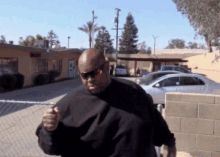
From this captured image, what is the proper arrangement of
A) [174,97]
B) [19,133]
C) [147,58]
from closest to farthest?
[174,97] → [19,133] → [147,58]

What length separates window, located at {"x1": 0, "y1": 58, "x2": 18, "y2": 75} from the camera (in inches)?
554

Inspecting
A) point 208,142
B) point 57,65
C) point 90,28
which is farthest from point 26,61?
point 90,28

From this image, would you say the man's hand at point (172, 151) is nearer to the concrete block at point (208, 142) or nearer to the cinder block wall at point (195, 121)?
the cinder block wall at point (195, 121)

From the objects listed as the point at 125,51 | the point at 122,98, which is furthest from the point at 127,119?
the point at 125,51

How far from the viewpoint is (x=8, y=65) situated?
579 inches

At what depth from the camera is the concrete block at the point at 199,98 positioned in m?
4.09

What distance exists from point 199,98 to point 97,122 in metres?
2.97

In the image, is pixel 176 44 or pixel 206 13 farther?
pixel 176 44

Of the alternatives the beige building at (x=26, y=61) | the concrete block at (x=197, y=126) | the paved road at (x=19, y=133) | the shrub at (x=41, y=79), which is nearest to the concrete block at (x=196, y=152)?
the concrete block at (x=197, y=126)

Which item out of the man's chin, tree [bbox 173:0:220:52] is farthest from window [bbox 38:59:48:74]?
the man's chin

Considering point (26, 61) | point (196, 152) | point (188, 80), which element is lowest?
point (196, 152)

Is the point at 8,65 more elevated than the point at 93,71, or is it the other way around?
the point at 93,71

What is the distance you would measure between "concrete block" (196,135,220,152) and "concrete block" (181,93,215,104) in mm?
613

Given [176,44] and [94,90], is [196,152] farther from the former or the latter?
[176,44]
